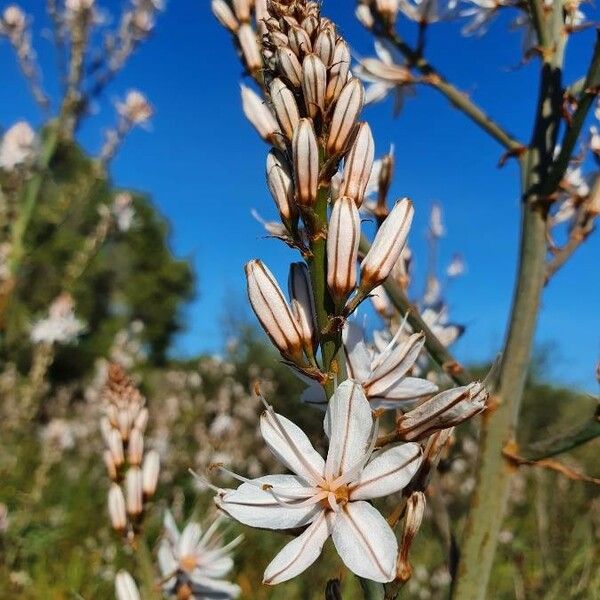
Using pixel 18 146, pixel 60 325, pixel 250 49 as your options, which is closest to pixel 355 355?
pixel 250 49

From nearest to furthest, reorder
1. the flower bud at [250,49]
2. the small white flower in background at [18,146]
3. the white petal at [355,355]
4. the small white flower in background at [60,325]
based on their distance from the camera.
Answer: the white petal at [355,355], the flower bud at [250,49], the small white flower in background at [18,146], the small white flower in background at [60,325]

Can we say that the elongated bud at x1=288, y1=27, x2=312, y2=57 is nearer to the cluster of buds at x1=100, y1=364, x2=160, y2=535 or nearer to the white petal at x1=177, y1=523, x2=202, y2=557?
the cluster of buds at x1=100, y1=364, x2=160, y2=535

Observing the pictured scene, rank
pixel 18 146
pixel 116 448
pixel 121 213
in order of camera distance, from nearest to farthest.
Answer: pixel 116 448, pixel 18 146, pixel 121 213

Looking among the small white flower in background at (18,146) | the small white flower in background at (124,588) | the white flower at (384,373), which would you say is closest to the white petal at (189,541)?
the small white flower in background at (124,588)

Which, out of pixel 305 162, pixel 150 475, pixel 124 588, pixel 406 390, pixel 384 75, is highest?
pixel 384 75

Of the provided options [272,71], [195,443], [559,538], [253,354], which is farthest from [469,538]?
[253,354]

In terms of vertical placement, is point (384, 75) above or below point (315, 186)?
above

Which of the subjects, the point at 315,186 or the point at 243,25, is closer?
the point at 315,186

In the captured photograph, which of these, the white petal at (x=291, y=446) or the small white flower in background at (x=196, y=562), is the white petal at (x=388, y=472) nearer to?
the white petal at (x=291, y=446)

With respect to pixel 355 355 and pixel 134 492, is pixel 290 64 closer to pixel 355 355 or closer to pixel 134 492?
pixel 355 355
